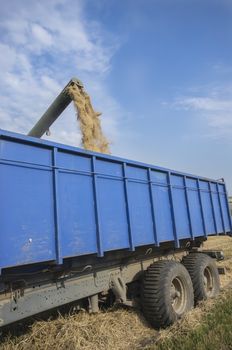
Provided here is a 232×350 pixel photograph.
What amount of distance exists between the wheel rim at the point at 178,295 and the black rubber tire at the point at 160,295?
0.02 meters

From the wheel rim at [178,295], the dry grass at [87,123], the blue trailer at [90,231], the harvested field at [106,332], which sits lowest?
the harvested field at [106,332]

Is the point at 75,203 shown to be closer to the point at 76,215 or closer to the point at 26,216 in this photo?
the point at 76,215

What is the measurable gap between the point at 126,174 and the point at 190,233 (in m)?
2.68

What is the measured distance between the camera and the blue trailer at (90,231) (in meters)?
4.57

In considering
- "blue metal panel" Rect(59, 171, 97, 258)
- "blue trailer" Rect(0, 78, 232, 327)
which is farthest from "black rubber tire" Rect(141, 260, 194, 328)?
"blue metal panel" Rect(59, 171, 97, 258)

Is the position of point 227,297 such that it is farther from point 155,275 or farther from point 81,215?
point 81,215

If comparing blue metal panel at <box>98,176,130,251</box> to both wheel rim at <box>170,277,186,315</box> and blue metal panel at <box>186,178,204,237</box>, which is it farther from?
blue metal panel at <box>186,178,204,237</box>

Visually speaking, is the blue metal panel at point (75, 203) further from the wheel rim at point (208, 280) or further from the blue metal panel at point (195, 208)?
the wheel rim at point (208, 280)

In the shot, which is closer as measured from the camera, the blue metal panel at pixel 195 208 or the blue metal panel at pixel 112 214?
the blue metal panel at pixel 112 214

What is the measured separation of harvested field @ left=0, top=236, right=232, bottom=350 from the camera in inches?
215

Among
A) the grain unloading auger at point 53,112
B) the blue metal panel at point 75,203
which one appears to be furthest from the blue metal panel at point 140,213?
the grain unloading auger at point 53,112

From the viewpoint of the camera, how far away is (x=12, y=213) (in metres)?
4.43

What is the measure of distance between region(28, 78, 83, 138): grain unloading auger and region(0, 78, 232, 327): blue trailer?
2296mm

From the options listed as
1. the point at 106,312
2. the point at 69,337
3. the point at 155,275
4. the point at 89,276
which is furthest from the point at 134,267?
the point at 69,337
